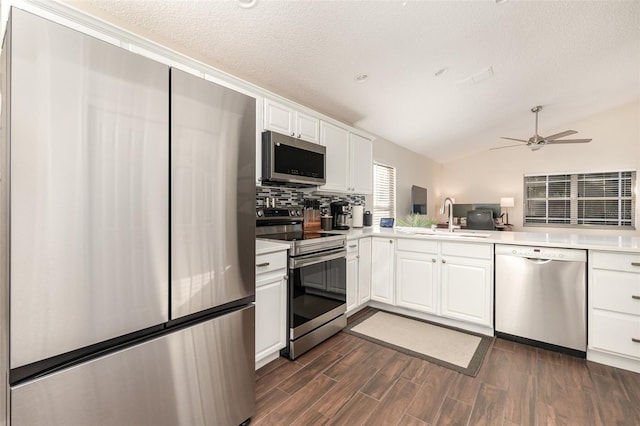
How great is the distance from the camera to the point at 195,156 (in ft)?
4.08

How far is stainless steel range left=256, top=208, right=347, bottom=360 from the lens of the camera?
86.0 inches

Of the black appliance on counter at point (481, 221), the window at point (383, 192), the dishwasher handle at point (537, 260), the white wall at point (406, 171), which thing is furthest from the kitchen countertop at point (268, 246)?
the black appliance on counter at point (481, 221)

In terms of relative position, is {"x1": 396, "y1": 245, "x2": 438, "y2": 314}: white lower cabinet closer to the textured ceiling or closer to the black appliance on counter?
the textured ceiling

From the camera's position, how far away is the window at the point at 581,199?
235 inches

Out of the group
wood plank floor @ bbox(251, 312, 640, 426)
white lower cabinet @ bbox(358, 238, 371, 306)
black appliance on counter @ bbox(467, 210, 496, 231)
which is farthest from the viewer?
black appliance on counter @ bbox(467, 210, 496, 231)

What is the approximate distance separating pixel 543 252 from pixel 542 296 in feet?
1.20

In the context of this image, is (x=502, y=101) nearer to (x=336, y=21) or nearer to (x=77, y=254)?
(x=336, y=21)

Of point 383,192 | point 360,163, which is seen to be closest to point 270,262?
point 360,163

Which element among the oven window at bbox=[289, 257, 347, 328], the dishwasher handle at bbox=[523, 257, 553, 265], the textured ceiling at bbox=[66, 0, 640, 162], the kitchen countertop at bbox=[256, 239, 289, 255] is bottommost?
the oven window at bbox=[289, 257, 347, 328]

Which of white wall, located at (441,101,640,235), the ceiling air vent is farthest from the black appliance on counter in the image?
the ceiling air vent

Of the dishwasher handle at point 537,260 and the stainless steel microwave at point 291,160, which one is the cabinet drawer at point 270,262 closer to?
the stainless steel microwave at point 291,160

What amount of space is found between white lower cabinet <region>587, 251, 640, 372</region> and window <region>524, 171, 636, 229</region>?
5640 millimetres

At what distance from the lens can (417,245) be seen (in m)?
2.95

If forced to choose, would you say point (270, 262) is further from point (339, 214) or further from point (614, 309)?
point (614, 309)
